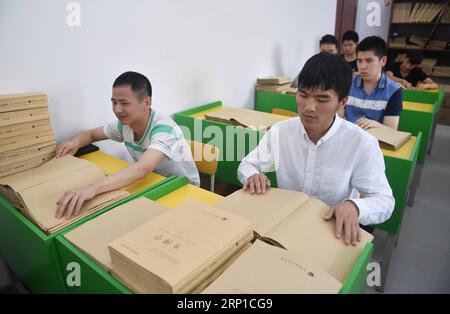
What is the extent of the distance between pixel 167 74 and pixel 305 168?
4.56 feet

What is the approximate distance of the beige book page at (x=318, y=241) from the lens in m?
0.82

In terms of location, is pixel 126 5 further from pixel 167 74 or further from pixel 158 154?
pixel 158 154

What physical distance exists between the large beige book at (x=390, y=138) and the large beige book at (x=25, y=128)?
5.85ft

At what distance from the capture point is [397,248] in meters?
2.15

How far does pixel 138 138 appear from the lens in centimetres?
171

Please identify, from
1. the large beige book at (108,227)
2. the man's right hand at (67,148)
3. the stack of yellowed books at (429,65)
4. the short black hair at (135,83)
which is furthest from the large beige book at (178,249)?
the stack of yellowed books at (429,65)

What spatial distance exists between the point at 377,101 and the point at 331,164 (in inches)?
48.7

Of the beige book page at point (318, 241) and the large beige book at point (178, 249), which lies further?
the beige book page at point (318, 241)

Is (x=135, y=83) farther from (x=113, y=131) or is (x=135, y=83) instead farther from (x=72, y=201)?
(x=72, y=201)

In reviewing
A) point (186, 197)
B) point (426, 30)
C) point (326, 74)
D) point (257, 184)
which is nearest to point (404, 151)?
point (326, 74)

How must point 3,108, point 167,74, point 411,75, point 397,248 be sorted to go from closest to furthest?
point 3,108
point 397,248
point 167,74
point 411,75

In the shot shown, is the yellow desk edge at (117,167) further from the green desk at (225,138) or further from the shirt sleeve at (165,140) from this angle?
the green desk at (225,138)

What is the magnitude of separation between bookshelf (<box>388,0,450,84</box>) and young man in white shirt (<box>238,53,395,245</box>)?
5130 mm
